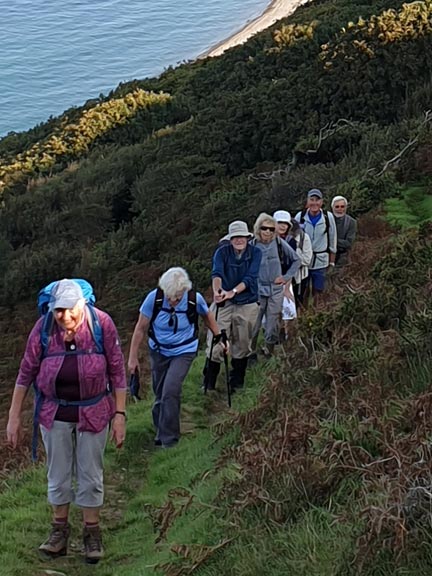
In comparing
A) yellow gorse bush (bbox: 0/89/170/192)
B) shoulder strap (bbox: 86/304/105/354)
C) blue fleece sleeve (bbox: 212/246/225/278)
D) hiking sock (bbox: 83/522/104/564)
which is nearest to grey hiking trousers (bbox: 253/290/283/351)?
blue fleece sleeve (bbox: 212/246/225/278)

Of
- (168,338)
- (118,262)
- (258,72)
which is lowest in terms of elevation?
(118,262)

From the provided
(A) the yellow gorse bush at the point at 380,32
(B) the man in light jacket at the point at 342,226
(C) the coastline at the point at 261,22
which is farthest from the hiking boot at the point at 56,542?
(C) the coastline at the point at 261,22

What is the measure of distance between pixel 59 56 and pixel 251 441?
6399cm

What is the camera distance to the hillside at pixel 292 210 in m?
4.89

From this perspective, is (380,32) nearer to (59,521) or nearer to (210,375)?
(210,375)

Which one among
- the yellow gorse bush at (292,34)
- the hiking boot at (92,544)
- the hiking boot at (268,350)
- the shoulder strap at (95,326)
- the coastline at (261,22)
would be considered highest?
the coastline at (261,22)

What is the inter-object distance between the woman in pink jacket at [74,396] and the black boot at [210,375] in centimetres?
347

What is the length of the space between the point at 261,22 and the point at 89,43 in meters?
13.4

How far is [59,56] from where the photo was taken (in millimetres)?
66875

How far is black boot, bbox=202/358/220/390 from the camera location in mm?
9359

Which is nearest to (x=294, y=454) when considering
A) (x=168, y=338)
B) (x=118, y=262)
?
(x=168, y=338)

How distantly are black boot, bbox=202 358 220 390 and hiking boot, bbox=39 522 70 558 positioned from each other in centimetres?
348

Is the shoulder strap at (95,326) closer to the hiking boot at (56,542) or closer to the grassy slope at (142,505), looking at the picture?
the grassy slope at (142,505)

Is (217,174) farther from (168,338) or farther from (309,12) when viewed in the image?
(168,338)
